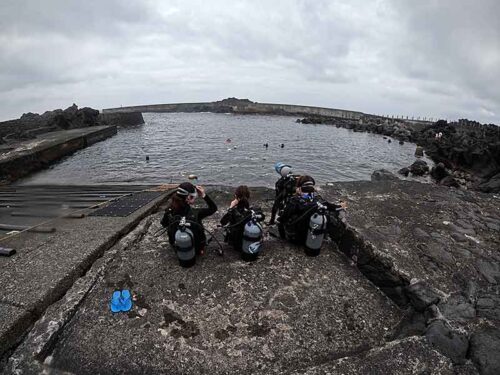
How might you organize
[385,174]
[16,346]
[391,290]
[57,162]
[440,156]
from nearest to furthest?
[16,346], [391,290], [385,174], [57,162], [440,156]

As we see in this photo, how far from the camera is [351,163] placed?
2406 cm

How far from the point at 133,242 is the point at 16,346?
2341 mm

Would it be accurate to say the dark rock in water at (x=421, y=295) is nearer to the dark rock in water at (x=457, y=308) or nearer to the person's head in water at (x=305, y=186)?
the dark rock in water at (x=457, y=308)

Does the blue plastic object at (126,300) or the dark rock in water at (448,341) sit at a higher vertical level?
the dark rock in water at (448,341)

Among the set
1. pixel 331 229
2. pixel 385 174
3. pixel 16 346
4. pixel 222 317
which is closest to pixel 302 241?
pixel 331 229

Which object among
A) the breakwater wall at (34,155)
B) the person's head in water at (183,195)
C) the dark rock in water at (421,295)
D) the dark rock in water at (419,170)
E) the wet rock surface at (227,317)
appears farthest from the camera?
the dark rock in water at (419,170)

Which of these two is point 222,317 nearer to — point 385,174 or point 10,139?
point 385,174

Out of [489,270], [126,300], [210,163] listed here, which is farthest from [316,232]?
[210,163]

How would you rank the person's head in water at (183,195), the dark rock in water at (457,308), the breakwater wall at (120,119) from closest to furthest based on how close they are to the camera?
1. the dark rock in water at (457,308)
2. the person's head in water at (183,195)
3. the breakwater wall at (120,119)

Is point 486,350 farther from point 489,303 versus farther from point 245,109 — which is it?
point 245,109

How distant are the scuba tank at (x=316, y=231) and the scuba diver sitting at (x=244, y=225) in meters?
0.88

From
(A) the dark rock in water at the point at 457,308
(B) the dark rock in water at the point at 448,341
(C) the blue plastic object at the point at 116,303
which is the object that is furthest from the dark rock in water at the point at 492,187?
(C) the blue plastic object at the point at 116,303

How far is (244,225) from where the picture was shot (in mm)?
4715

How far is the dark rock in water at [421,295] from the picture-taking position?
3730mm
